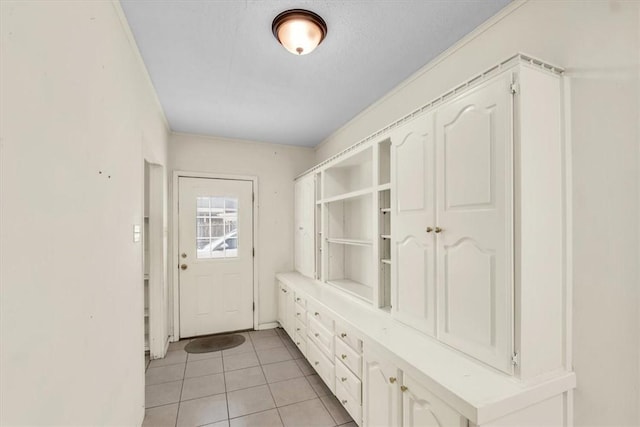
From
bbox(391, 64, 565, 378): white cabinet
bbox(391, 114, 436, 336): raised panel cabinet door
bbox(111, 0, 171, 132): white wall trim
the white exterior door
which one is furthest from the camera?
the white exterior door

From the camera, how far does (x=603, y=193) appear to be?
A: 1246 mm

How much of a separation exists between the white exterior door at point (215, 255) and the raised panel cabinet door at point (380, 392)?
2600mm

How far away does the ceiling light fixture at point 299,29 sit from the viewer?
1.66 metres

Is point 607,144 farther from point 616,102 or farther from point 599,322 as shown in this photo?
point 599,322

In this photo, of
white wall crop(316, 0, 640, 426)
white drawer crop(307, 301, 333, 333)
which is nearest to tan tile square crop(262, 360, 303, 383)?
white drawer crop(307, 301, 333, 333)

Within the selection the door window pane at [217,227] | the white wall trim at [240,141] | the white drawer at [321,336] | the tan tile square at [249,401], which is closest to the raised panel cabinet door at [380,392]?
the white drawer at [321,336]

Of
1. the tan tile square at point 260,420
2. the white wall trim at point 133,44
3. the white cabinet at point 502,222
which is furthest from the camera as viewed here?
the tan tile square at point 260,420

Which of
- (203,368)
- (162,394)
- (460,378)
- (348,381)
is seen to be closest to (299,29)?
(460,378)

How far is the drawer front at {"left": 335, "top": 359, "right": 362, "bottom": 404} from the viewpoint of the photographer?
2045 mm

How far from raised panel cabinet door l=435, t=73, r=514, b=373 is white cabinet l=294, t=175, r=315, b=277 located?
6.88ft

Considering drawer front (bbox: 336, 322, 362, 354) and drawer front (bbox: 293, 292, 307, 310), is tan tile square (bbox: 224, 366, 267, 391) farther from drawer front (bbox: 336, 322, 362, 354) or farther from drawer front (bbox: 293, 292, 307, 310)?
drawer front (bbox: 336, 322, 362, 354)

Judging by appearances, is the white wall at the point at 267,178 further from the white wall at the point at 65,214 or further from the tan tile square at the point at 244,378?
the white wall at the point at 65,214

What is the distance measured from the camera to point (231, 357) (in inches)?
131

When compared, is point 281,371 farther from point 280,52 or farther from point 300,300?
Result: point 280,52
